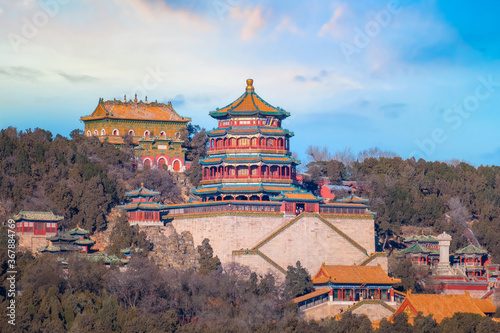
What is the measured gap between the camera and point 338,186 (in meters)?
95.8

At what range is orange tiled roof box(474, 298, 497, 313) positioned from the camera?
75.7 m

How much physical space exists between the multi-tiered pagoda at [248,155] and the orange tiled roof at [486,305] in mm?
14029

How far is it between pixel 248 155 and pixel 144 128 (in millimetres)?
20763

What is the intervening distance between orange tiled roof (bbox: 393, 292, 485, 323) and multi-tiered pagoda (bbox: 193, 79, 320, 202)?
13.1m

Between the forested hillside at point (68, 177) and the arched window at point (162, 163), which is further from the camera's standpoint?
the arched window at point (162, 163)

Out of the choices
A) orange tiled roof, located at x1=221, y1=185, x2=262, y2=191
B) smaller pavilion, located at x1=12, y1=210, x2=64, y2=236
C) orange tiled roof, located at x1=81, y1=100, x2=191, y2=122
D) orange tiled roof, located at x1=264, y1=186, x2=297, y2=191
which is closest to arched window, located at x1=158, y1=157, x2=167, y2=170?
orange tiled roof, located at x1=81, y1=100, x2=191, y2=122

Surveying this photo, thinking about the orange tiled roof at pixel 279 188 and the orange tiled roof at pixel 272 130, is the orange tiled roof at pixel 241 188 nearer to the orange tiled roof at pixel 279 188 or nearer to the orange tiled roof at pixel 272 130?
the orange tiled roof at pixel 279 188

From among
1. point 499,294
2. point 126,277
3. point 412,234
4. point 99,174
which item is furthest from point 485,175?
point 126,277

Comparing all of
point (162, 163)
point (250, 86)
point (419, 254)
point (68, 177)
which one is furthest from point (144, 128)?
point (419, 254)

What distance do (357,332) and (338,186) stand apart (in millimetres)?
29736

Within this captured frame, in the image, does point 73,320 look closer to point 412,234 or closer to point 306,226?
point 306,226

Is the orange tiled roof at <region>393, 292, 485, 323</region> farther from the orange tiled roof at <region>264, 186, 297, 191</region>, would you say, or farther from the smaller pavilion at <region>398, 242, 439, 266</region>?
the orange tiled roof at <region>264, 186, 297, 191</region>

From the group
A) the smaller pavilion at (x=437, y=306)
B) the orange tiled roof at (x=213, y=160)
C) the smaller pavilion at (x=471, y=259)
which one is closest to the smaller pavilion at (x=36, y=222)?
the orange tiled roof at (x=213, y=160)

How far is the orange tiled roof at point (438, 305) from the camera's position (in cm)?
7181
